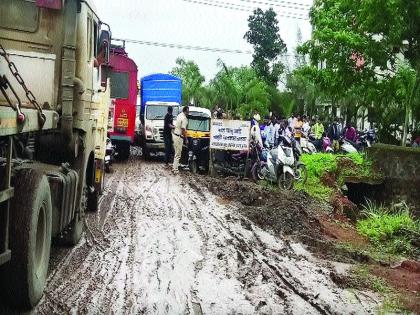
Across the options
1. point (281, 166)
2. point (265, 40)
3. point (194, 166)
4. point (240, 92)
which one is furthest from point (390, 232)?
point (265, 40)

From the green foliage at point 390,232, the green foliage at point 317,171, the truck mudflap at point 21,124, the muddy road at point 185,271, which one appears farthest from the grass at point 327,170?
the truck mudflap at point 21,124

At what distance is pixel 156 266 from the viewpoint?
24.6ft

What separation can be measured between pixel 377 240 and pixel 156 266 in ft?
17.2

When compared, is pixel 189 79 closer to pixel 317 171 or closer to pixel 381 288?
pixel 317 171

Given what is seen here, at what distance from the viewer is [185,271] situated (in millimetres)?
7336

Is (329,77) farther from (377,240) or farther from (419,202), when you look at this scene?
(377,240)

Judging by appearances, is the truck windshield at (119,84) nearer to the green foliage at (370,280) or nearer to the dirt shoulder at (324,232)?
the dirt shoulder at (324,232)

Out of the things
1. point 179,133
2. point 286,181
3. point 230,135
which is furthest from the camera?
point 179,133

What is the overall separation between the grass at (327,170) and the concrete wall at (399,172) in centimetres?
41

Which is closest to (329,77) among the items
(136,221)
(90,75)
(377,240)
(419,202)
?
(419,202)

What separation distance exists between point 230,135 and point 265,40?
4615 centimetres

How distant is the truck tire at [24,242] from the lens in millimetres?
5203

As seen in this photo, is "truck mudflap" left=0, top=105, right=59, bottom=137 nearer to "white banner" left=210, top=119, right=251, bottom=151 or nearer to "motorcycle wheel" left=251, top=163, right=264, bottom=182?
"motorcycle wheel" left=251, top=163, right=264, bottom=182

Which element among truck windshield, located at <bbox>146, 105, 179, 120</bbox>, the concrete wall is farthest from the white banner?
truck windshield, located at <bbox>146, 105, 179, 120</bbox>
